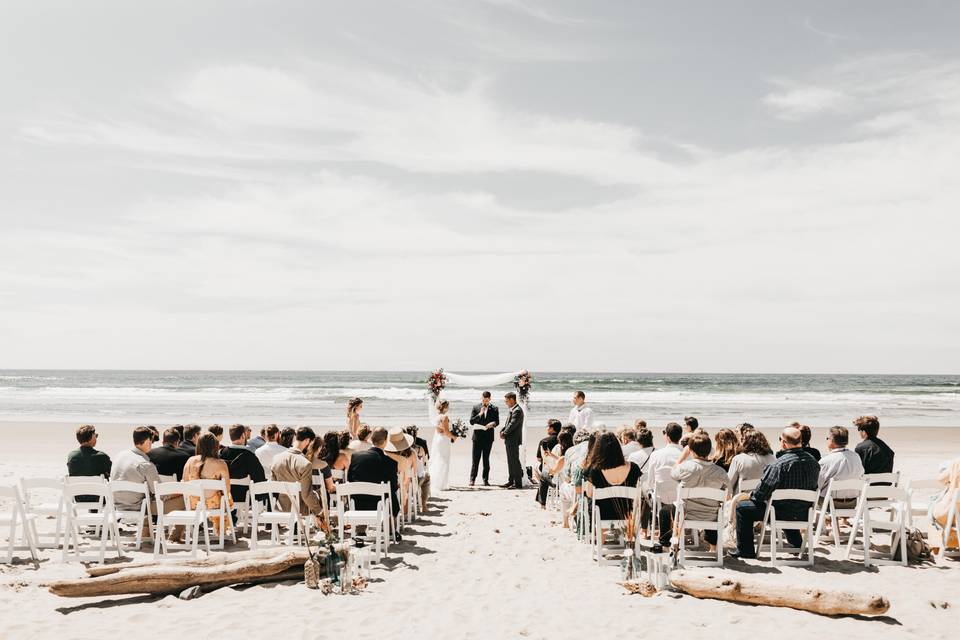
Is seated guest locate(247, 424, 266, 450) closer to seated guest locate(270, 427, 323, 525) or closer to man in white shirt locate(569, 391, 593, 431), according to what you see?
seated guest locate(270, 427, 323, 525)

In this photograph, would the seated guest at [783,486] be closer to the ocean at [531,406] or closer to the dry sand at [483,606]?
the dry sand at [483,606]

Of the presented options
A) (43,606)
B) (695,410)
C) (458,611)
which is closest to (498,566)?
(458,611)

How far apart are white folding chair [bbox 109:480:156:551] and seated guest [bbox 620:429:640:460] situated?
5.30 m

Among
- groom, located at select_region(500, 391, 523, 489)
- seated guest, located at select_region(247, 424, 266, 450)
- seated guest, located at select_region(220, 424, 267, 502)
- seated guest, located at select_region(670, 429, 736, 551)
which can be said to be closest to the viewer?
seated guest, located at select_region(670, 429, 736, 551)

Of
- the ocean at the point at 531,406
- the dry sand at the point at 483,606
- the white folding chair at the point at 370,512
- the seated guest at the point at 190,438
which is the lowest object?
the ocean at the point at 531,406

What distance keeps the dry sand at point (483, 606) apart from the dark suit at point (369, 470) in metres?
0.61

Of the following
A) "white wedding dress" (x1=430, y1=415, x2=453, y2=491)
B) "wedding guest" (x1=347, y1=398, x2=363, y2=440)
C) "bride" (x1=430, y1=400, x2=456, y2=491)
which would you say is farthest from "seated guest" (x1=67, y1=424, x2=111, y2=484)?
"white wedding dress" (x1=430, y1=415, x2=453, y2=491)

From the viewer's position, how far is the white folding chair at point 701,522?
662 cm

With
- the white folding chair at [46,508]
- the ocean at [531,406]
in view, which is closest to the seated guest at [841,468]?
the white folding chair at [46,508]

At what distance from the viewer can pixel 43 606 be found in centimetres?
561

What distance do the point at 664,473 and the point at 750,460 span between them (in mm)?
955

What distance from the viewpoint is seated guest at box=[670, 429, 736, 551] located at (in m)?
6.93

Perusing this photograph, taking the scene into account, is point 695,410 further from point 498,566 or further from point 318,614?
point 318,614

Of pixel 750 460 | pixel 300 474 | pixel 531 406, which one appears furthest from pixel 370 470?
pixel 531 406
